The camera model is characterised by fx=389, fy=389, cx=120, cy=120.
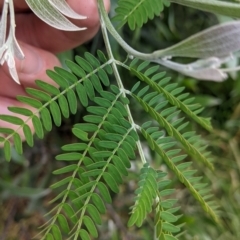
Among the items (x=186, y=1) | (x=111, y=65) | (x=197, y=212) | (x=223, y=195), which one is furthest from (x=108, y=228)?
(x=186, y=1)

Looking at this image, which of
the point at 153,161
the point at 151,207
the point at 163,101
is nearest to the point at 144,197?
the point at 151,207

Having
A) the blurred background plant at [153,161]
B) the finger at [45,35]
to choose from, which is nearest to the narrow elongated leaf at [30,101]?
the finger at [45,35]

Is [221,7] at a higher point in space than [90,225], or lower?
higher

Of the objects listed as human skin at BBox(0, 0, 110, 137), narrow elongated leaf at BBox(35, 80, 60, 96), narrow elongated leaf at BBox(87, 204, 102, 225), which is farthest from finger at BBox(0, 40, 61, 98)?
narrow elongated leaf at BBox(87, 204, 102, 225)

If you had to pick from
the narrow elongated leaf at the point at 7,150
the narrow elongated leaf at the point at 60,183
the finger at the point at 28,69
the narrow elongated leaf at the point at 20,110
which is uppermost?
the finger at the point at 28,69

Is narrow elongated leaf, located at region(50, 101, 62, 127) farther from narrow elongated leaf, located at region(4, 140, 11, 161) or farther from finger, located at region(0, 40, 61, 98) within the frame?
finger, located at region(0, 40, 61, 98)

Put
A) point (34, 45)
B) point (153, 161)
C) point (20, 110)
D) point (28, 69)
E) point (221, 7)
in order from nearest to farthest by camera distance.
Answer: point (221, 7), point (20, 110), point (28, 69), point (34, 45), point (153, 161)

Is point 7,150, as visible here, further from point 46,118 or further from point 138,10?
point 138,10

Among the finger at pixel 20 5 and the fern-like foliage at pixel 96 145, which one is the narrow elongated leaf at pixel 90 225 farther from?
the finger at pixel 20 5
